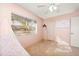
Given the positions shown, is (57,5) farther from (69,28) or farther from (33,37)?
(33,37)

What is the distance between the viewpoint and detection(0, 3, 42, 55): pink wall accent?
2.00m

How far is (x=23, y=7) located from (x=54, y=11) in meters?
0.53

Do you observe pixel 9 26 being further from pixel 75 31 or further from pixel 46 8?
pixel 75 31

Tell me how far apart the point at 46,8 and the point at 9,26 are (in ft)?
2.26

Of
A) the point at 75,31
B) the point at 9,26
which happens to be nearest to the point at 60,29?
the point at 75,31

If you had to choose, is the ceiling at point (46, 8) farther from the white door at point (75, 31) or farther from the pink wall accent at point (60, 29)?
the white door at point (75, 31)

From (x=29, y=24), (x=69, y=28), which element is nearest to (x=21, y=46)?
(x=29, y=24)

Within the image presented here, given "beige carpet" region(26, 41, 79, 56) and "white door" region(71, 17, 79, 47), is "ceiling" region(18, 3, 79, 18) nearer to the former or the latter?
"white door" region(71, 17, 79, 47)

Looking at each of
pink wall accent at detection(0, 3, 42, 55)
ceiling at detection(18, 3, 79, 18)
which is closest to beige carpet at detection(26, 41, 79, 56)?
pink wall accent at detection(0, 3, 42, 55)

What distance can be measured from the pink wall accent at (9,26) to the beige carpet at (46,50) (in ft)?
0.30

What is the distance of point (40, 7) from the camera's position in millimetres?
2064

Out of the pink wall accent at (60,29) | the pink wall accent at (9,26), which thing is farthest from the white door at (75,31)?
the pink wall accent at (9,26)

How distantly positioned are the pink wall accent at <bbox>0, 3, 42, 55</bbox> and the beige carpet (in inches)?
3.6

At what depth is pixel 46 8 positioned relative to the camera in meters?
2.05
